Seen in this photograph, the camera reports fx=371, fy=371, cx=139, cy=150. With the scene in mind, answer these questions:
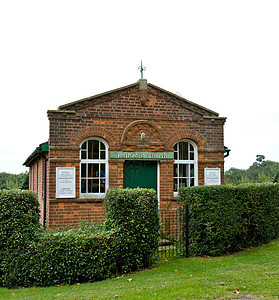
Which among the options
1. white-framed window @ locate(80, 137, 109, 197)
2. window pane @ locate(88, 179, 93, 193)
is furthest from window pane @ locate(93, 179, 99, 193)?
window pane @ locate(88, 179, 93, 193)

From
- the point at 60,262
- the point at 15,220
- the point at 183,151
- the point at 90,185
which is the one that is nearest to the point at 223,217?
the point at 183,151

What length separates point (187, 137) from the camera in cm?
1357

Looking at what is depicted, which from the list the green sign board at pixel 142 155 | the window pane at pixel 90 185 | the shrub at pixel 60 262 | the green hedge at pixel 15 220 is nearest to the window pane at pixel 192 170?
the green sign board at pixel 142 155

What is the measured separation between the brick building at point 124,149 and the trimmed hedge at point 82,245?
323cm

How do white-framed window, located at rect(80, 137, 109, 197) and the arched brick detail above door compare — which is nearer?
white-framed window, located at rect(80, 137, 109, 197)

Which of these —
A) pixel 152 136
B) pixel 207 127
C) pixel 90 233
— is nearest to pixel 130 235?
pixel 90 233

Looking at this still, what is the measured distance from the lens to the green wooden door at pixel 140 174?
13.0 meters

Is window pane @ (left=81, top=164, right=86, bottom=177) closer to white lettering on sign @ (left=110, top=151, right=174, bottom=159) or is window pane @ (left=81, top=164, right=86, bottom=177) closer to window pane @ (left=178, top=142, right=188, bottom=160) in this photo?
white lettering on sign @ (left=110, top=151, right=174, bottom=159)

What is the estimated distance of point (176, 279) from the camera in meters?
7.50

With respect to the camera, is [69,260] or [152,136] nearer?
[69,260]

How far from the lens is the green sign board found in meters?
12.7

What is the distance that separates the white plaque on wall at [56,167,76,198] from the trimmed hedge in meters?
3.11

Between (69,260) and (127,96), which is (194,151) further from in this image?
(69,260)

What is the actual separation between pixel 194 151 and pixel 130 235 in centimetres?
582
